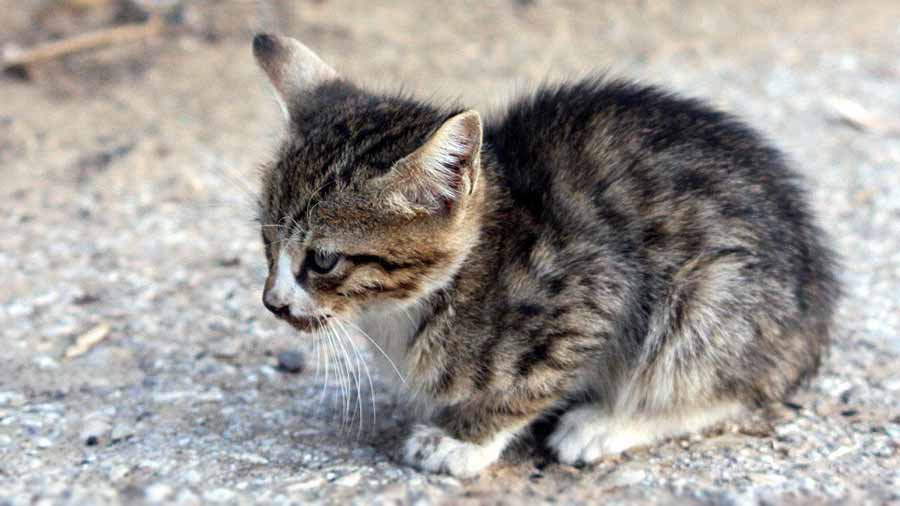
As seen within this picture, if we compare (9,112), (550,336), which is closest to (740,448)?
(550,336)

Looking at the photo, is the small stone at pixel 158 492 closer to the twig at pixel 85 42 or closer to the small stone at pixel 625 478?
the small stone at pixel 625 478

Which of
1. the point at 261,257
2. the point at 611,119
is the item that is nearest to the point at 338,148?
the point at 611,119

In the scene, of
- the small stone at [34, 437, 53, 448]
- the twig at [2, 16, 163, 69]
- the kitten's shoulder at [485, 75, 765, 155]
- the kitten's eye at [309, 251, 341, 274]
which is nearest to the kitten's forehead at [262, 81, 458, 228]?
the kitten's eye at [309, 251, 341, 274]

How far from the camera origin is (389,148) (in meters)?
3.75

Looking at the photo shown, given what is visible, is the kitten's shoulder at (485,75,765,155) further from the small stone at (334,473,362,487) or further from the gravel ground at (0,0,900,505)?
the small stone at (334,473,362,487)

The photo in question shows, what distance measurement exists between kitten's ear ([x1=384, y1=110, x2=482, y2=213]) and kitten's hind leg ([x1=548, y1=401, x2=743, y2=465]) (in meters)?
1.08

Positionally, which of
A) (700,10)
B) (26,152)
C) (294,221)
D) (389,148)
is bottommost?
(26,152)

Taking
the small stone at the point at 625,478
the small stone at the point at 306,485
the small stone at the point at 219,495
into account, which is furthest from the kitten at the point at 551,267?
the small stone at the point at 219,495

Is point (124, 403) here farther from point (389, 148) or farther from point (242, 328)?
point (389, 148)

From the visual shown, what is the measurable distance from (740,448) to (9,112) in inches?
212

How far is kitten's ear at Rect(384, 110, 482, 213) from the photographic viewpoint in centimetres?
347

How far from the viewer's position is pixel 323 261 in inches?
146

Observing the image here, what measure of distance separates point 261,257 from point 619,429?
2.46 meters

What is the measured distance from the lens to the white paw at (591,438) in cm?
409
